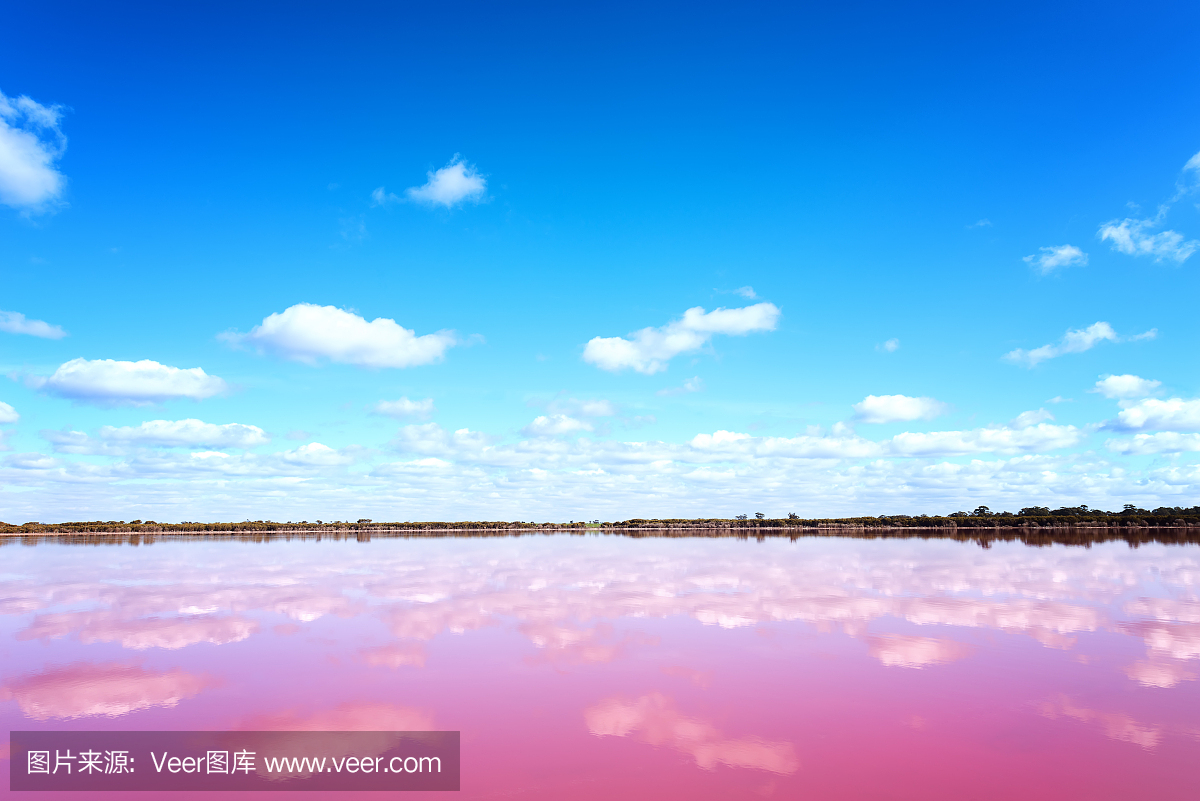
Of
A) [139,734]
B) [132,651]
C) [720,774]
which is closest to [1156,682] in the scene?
[720,774]

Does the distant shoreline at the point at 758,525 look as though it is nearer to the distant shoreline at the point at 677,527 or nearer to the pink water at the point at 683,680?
the distant shoreline at the point at 677,527

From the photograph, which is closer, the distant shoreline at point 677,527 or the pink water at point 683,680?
the pink water at point 683,680

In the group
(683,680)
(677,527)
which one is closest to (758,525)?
(677,527)

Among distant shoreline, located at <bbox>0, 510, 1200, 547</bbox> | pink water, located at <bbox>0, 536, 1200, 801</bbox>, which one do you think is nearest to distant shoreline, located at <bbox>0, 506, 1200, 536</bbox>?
distant shoreline, located at <bbox>0, 510, 1200, 547</bbox>

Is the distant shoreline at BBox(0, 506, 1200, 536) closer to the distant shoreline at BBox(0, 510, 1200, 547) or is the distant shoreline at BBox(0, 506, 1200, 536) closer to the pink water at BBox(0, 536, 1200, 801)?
the distant shoreline at BBox(0, 510, 1200, 547)

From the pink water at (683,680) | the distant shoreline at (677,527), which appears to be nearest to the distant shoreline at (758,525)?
the distant shoreline at (677,527)

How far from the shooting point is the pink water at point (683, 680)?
7.47m

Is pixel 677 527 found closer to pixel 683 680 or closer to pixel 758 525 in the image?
pixel 758 525

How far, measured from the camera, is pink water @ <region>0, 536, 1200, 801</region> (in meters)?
7.47

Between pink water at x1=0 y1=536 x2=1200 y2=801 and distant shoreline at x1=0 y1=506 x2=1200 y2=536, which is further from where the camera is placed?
distant shoreline at x1=0 y1=506 x2=1200 y2=536

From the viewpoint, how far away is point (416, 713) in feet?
31.4

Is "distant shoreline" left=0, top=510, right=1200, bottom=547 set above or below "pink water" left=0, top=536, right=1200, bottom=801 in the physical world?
below

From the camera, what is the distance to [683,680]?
11117 millimetres

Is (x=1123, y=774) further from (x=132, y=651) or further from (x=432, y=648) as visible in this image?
(x=132, y=651)
